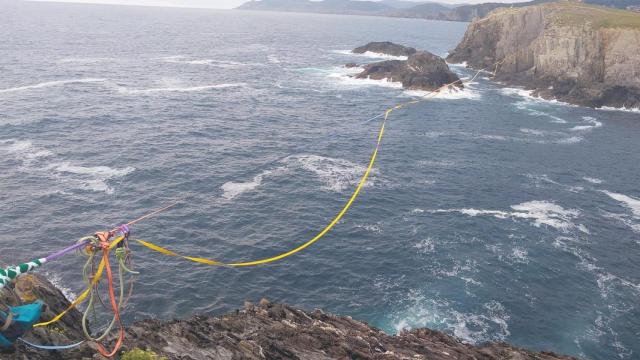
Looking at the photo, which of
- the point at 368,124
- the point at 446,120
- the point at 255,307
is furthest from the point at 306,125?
the point at 255,307

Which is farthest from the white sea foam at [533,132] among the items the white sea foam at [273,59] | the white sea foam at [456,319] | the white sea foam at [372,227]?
the white sea foam at [273,59]

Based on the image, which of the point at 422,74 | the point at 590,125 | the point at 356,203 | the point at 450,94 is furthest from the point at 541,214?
the point at 422,74

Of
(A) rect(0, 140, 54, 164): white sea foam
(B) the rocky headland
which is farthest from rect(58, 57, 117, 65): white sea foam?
(B) the rocky headland

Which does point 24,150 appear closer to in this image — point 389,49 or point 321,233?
point 321,233

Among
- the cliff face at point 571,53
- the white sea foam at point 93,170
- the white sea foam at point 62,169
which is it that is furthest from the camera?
the cliff face at point 571,53

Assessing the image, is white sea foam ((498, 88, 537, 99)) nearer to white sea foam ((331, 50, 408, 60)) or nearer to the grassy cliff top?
the grassy cliff top

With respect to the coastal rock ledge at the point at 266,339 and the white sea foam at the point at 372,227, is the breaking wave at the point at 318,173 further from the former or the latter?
the coastal rock ledge at the point at 266,339
